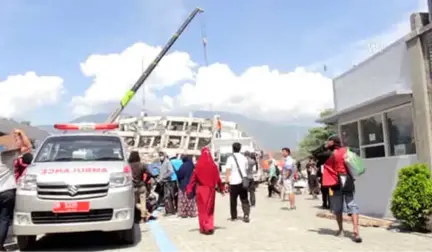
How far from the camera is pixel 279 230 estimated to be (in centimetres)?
949

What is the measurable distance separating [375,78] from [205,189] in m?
5.53

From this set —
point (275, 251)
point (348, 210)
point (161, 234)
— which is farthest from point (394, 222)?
point (161, 234)

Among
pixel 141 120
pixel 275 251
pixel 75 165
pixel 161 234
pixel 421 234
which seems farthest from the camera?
pixel 141 120

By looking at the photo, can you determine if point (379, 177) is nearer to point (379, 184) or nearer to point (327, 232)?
point (379, 184)

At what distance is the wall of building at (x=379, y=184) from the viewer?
1042cm

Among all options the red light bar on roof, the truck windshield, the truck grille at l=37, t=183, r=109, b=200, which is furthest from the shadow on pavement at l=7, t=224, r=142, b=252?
the red light bar on roof

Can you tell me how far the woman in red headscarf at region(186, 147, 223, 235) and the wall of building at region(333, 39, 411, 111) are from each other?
15.0ft

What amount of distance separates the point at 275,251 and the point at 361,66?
722 centimetres

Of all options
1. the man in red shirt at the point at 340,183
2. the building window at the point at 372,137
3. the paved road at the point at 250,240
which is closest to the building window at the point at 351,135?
the building window at the point at 372,137

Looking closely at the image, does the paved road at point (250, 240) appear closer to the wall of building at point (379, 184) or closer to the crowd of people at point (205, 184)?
the crowd of people at point (205, 184)

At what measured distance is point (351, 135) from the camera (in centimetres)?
1307

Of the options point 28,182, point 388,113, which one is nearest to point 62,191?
point 28,182

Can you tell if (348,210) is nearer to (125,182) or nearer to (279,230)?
(279,230)

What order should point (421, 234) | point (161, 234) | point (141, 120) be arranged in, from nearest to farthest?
point (421, 234)
point (161, 234)
point (141, 120)
